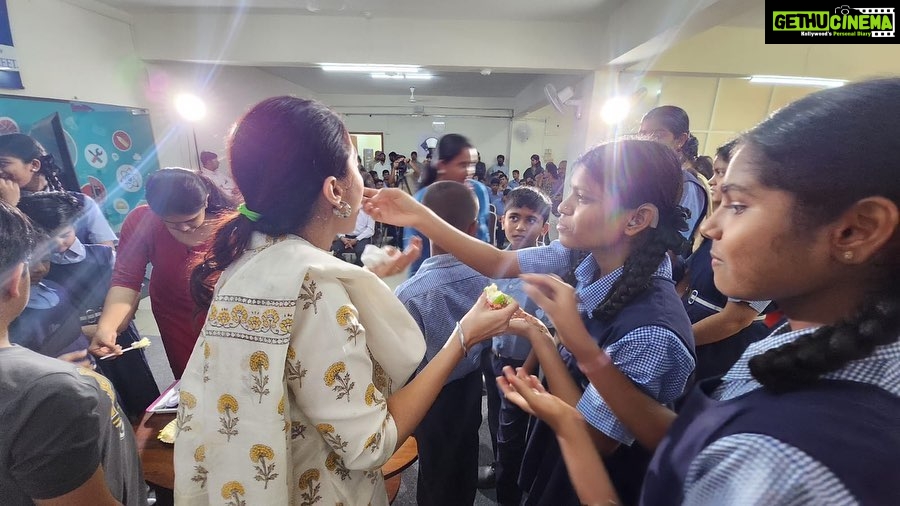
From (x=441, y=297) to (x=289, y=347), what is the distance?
81cm

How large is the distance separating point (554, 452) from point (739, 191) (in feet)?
2.98

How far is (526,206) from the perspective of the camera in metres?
2.31

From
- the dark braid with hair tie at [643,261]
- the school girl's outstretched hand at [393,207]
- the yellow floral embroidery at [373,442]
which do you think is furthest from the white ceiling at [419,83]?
the yellow floral embroidery at [373,442]

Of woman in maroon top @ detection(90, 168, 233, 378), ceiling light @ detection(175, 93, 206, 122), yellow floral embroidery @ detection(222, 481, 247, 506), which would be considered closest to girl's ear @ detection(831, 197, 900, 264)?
yellow floral embroidery @ detection(222, 481, 247, 506)

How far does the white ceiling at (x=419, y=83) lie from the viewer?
730cm

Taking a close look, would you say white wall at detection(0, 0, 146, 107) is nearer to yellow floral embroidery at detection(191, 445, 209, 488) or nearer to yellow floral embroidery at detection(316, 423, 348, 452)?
yellow floral embroidery at detection(191, 445, 209, 488)

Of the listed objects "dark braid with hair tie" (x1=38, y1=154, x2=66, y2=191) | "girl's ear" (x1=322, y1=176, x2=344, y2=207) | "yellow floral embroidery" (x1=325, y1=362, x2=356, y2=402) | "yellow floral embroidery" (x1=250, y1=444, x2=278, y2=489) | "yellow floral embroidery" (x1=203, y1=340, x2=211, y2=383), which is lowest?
"yellow floral embroidery" (x1=250, y1=444, x2=278, y2=489)

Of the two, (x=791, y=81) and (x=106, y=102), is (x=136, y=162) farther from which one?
(x=791, y=81)

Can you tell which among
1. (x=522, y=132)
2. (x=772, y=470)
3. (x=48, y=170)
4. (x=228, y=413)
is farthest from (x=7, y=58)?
(x=522, y=132)

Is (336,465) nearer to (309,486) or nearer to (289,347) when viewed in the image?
(309,486)

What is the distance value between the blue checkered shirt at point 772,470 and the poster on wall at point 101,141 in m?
5.02

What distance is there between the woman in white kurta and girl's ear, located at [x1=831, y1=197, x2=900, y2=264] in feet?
2.55

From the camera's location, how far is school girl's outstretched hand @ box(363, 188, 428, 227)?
141 centimetres

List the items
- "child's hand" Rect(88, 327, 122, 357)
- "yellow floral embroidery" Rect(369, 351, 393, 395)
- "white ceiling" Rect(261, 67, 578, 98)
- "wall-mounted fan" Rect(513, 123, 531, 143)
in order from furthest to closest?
"wall-mounted fan" Rect(513, 123, 531, 143) → "white ceiling" Rect(261, 67, 578, 98) → "child's hand" Rect(88, 327, 122, 357) → "yellow floral embroidery" Rect(369, 351, 393, 395)
